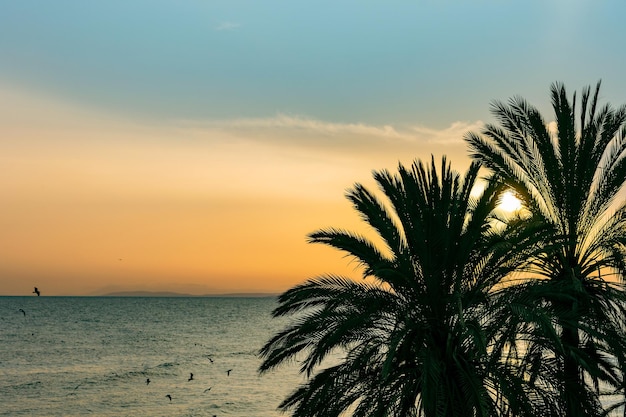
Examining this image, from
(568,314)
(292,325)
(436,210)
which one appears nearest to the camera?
(568,314)

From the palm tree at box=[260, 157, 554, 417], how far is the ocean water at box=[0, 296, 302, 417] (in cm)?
2876

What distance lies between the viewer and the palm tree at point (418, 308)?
14.5 metres

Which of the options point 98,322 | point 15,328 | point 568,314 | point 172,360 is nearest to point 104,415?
point 172,360

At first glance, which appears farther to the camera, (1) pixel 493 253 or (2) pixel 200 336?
(2) pixel 200 336

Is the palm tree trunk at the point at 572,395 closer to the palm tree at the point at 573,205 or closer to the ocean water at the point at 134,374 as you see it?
the palm tree at the point at 573,205

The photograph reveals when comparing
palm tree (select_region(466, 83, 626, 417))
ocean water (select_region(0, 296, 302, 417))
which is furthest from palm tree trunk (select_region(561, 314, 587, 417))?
ocean water (select_region(0, 296, 302, 417))

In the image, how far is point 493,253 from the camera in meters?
15.2

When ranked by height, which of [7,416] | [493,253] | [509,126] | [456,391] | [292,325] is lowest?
[7,416]

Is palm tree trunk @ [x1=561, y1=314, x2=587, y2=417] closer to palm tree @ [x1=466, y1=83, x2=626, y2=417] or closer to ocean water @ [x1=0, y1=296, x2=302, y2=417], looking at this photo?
palm tree @ [x1=466, y1=83, x2=626, y2=417]

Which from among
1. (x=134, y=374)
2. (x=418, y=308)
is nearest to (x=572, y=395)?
(x=418, y=308)

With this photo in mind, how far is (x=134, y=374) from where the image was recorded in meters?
60.1

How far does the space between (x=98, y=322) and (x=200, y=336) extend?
32831 mm

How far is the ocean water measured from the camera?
148ft

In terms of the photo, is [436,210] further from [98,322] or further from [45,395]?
[98,322]
